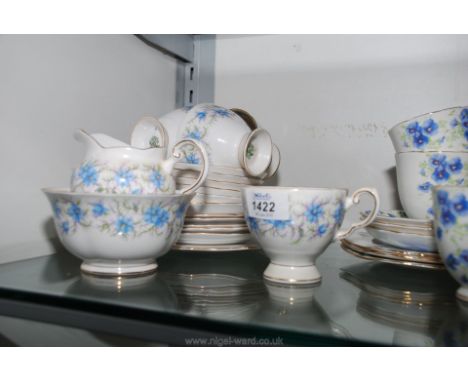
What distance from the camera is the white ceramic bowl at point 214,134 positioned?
0.79m

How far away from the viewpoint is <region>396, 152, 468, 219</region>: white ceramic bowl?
2.37ft

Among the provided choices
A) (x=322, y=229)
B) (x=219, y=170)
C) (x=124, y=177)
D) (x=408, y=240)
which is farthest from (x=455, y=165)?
(x=124, y=177)

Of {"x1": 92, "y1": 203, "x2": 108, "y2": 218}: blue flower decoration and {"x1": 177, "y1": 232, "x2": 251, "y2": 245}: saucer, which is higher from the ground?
{"x1": 92, "y1": 203, "x2": 108, "y2": 218}: blue flower decoration

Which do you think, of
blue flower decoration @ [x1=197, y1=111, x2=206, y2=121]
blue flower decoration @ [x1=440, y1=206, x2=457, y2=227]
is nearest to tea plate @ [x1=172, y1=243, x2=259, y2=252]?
blue flower decoration @ [x1=197, y1=111, x2=206, y2=121]

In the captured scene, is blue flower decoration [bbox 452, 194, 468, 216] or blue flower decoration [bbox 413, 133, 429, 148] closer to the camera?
blue flower decoration [bbox 452, 194, 468, 216]

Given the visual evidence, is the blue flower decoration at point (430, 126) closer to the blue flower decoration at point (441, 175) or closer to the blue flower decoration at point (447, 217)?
the blue flower decoration at point (441, 175)

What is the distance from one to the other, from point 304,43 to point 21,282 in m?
0.74

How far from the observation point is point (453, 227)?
54cm

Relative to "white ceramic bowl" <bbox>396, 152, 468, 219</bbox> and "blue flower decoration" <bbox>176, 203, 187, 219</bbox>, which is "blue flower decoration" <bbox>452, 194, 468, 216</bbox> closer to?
"white ceramic bowl" <bbox>396, 152, 468, 219</bbox>

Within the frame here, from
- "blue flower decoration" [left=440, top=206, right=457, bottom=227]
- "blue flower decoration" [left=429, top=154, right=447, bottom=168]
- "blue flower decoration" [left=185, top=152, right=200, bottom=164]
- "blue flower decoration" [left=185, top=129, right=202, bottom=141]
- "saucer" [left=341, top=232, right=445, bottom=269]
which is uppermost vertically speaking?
"blue flower decoration" [left=185, top=129, right=202, bottom=141]

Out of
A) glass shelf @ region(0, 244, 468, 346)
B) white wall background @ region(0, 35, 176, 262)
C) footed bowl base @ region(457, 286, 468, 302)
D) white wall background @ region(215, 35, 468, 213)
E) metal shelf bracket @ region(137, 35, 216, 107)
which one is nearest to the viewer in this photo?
glass shelf @ region(0, 244, 468, 346)

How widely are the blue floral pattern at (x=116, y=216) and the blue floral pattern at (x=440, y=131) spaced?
0.39 metres

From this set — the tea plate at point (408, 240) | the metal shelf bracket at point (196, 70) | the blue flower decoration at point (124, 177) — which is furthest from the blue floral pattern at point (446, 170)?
the metal shelf bracket at point (196, 70)
